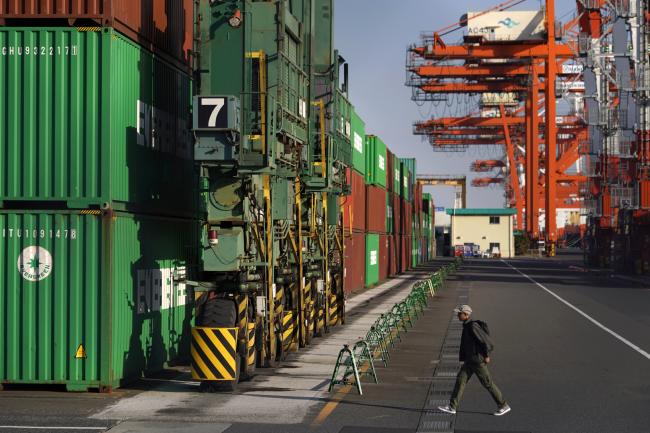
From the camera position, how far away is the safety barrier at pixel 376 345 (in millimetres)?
17453

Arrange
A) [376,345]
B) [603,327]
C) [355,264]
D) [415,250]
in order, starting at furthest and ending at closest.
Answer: [415,250], [355,264], [603,327], [376,345]

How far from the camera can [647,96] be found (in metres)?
65.7

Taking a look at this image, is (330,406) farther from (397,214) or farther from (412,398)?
(397,214)

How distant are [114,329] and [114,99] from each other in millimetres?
3696

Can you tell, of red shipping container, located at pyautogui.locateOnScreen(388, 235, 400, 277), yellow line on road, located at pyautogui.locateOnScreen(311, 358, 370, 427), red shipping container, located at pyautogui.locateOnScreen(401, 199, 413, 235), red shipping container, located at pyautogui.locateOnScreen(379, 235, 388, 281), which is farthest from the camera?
red shipping container, located at pyautogui.locateOnScreen(401, 199, 413, 235)

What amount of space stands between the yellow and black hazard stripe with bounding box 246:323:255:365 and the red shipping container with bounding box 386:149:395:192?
44427mm

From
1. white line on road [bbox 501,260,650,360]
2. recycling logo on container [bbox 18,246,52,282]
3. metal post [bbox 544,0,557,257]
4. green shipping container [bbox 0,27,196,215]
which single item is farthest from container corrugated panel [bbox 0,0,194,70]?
metal post [bbox 544,0,557,257]

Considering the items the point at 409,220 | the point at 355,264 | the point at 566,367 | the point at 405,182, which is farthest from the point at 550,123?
the point at 566,367

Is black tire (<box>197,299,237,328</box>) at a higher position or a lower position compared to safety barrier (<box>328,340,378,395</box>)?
higher

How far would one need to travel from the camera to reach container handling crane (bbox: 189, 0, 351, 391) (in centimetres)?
1741

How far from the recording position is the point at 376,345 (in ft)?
78.8

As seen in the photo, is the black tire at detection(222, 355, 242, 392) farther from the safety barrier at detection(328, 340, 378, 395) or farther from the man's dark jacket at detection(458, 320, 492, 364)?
the man's dark jacket at detection(458, 320, 492, 364)

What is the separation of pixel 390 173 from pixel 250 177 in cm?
4760

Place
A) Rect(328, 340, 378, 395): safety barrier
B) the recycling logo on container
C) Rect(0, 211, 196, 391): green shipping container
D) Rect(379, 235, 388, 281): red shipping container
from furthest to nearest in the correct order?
Rect(379, 235, 388, 281): red shipping container, Rect(328, 340, 378, 395): safety barrier, the recycling logo on container, Rect(0, 211, 196, 391): green shipping container
